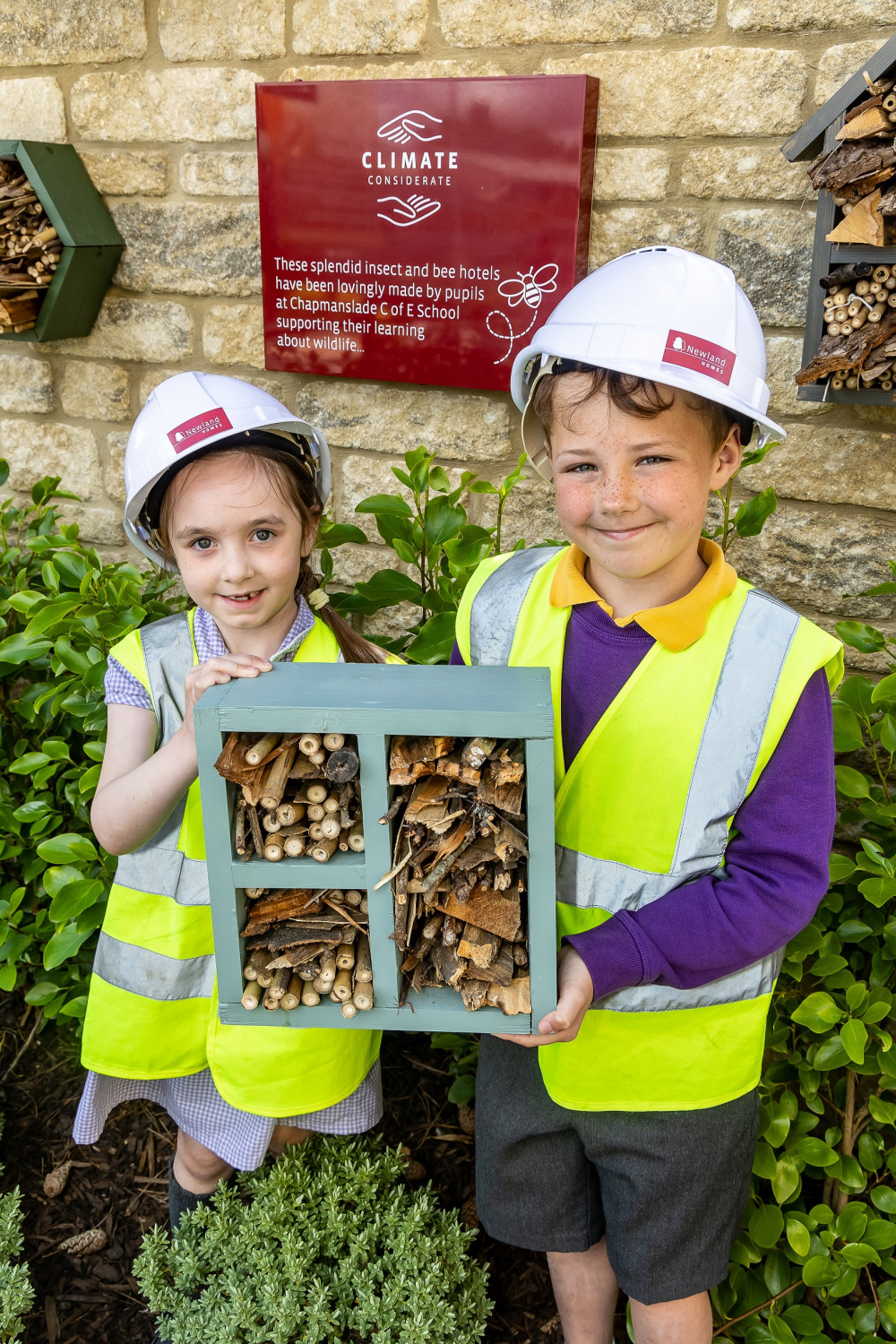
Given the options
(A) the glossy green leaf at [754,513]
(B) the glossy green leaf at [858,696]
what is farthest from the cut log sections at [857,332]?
(B) the glossy green leaf at [858,696]

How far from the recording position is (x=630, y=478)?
1.21m

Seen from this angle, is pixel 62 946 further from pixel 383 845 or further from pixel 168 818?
pixel 383 845

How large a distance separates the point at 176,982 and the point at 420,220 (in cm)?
175

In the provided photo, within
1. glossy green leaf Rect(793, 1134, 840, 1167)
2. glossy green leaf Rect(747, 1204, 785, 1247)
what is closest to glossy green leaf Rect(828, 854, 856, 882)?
glossy green leaf Rect(793, 1134, 840, 1167)

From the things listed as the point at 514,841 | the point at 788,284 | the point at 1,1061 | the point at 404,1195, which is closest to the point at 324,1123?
the point at 404,1195

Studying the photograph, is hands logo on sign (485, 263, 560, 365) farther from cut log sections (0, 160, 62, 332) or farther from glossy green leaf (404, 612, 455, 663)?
cut log sections (0, 160, 62, 332)

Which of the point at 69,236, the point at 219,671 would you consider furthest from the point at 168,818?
the point at 69,236

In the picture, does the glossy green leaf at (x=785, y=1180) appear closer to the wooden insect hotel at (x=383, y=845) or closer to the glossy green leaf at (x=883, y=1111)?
the glossy green leaf at (x=883, y=1111)

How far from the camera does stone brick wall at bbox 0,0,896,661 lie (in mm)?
2004

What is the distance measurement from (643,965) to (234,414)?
38.2 inches

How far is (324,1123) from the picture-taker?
1.77 meters

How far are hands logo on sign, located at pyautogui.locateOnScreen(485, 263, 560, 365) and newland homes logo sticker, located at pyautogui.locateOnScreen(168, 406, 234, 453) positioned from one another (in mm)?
1047

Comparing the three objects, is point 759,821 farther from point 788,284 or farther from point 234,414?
point 788,284

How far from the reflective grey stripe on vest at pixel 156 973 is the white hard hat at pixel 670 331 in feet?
3.61
